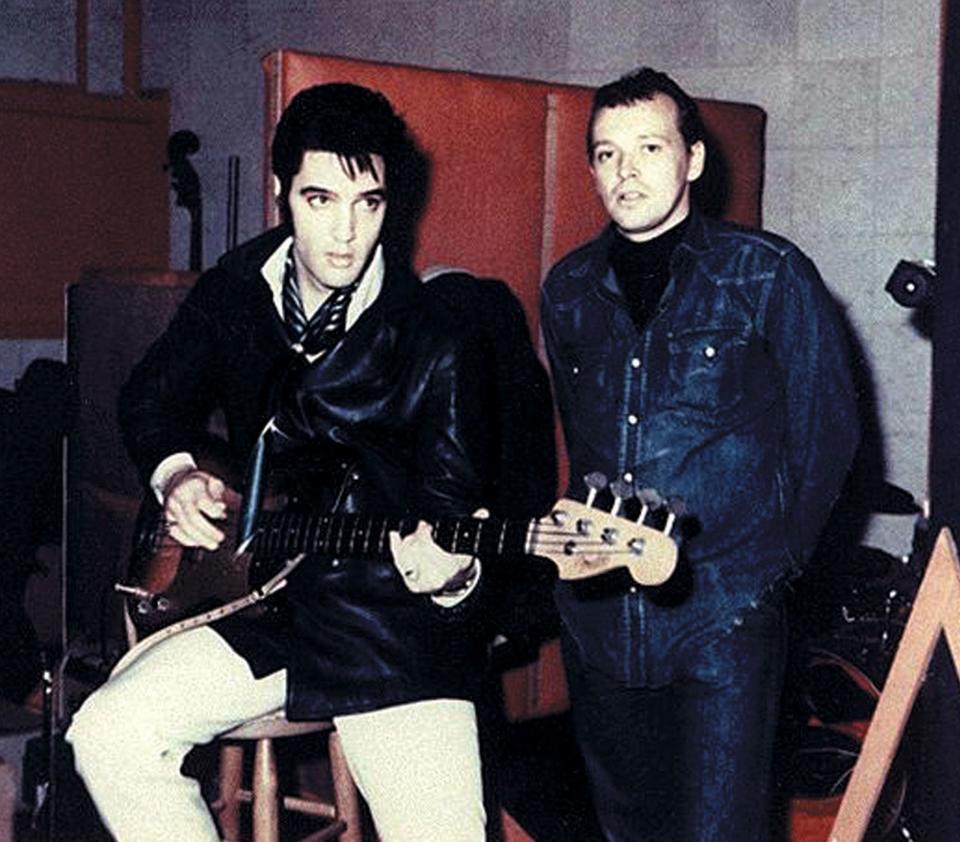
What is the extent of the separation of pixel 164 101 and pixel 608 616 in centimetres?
471

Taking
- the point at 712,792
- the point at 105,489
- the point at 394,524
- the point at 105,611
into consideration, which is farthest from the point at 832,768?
the point at 105,489

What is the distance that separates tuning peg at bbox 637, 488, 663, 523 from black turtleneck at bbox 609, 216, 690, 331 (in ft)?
1.11

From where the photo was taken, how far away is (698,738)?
238 centimetres

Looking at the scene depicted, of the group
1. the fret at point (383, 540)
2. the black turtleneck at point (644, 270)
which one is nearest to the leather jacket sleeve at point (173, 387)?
the fret at point (383, 540)

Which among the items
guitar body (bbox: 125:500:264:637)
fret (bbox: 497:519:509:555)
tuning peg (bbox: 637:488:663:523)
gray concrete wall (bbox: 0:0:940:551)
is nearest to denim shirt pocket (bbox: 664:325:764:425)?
tuning peg (bbox: 637:488:663:523)

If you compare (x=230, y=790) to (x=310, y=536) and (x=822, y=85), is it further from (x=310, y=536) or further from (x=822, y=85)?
(x=822, y=85)

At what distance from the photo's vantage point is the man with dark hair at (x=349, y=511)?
8.02 feet

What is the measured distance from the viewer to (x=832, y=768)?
3.33m

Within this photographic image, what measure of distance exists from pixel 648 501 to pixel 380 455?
1.78 ft

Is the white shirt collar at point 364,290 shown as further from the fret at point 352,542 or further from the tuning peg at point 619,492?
the tuning peg at point 619,492

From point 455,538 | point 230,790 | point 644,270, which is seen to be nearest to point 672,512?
point 455,538

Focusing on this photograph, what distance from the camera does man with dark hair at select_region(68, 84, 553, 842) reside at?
245 centimetres

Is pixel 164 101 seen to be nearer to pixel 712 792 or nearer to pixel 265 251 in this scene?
pixel 265 251

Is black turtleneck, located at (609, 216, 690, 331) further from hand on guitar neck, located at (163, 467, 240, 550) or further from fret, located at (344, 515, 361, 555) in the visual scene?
hand on guitar neck, located at (163, 467, 240, 550)
